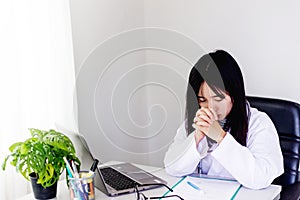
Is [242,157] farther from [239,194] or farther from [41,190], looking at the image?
[41,190]

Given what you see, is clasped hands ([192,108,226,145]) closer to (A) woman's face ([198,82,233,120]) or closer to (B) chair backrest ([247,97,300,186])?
(A) woman's face ([198,82,233,120])

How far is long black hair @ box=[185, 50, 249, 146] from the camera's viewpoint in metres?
1.52

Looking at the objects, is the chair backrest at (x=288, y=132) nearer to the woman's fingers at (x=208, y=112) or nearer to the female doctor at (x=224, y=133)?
the female doctor at (x=224, y=133)

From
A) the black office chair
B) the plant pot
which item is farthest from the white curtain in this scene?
the black office chair

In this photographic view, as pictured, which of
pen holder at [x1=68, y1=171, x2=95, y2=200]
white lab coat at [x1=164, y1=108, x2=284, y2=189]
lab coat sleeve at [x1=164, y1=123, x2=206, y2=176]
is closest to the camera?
pen holder at [x1=68, y1=171, x2=95, y2=200]

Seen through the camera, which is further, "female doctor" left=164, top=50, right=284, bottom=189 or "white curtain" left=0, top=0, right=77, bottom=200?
"white curtain" left=0, top=0, right=77, bottom=200

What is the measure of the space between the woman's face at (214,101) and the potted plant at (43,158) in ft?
1.60

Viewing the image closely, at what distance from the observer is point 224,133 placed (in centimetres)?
147

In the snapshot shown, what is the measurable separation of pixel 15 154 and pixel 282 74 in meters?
1.23

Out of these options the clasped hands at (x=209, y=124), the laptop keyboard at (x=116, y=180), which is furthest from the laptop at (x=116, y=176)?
the clasped hands at (x=209, y=124)

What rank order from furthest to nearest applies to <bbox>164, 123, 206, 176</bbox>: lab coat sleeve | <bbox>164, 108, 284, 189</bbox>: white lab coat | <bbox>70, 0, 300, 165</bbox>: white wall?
<bbox>70, 0, 300, 165</bbox>: white wall → <bbox>164, 123, 206, 176</bbox>: lab coat sleeve → <bbox>164, 108, 284, 189</bbox>: white lab coat

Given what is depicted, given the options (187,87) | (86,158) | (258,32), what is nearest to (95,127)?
(86,158)

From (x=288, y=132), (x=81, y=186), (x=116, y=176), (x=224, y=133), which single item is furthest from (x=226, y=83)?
(x=81, y=186)

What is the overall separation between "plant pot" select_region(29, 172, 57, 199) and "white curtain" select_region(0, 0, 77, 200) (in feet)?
0.72
